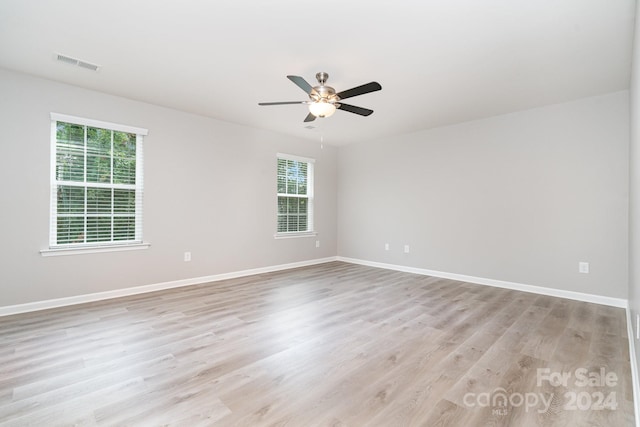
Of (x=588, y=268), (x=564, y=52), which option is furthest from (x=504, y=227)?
(x=564, y=52)

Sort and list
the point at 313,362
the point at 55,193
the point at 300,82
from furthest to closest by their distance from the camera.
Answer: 1. the point at 55,193
2. the point at 300,82
3. the point at 313,362

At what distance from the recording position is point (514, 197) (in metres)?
4.40

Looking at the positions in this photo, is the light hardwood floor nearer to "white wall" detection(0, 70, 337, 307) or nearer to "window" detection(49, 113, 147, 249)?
"white wall" detection(0, 70, 337, 307)

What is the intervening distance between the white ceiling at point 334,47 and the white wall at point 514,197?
484 mm

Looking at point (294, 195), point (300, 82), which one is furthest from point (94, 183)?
point (294, 195)

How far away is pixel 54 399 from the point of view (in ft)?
5.87

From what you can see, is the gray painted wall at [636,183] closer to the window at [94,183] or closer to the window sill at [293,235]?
the window sill at [293,235]

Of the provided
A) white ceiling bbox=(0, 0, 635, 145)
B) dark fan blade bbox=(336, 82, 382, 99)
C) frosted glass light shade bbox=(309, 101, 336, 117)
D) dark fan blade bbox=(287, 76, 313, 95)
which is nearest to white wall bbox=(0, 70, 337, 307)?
white ceiling bbox=(0, 0, 635, 145)

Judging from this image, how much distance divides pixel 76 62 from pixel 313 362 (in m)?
3.64

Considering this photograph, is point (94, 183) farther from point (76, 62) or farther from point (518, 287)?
point (518, 287)

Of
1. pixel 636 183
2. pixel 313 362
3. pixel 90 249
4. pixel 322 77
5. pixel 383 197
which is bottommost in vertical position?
pixel 313 362

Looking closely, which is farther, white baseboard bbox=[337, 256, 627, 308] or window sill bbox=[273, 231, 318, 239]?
window sill bbox=[273, 231, 318, 239]

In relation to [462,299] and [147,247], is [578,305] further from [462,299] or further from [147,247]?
[147,247]

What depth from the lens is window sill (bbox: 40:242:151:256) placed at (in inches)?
137
